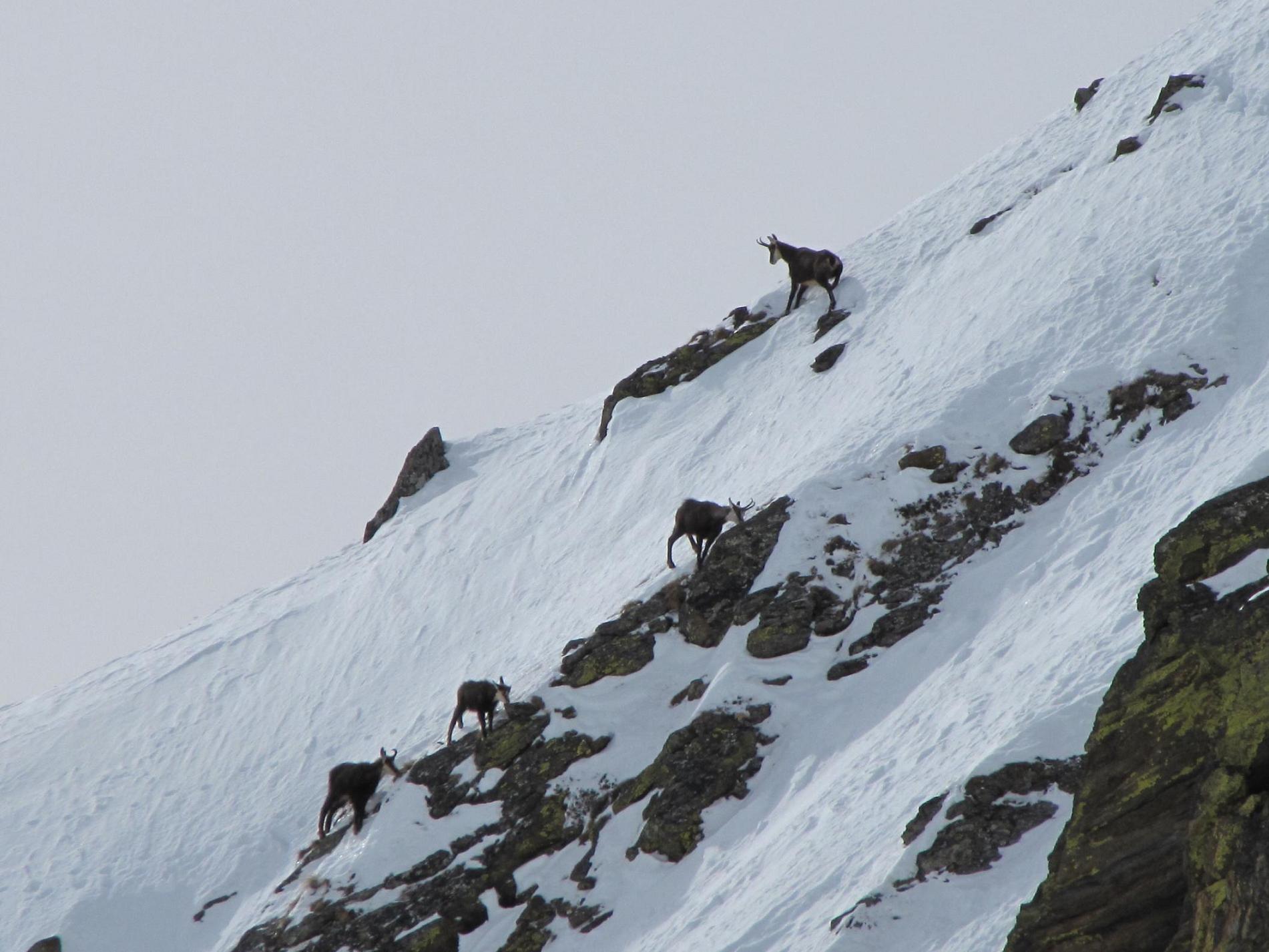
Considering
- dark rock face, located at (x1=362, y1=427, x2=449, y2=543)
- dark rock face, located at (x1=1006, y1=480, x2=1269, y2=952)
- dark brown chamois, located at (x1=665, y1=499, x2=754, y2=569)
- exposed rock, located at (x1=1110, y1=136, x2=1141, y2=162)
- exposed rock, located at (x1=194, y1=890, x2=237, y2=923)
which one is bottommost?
dark rock face, located at (x1=1006, y1=480, x2=1269, y2=952)

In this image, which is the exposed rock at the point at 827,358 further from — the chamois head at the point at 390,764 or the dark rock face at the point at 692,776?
the chamois head at the point at 390,764

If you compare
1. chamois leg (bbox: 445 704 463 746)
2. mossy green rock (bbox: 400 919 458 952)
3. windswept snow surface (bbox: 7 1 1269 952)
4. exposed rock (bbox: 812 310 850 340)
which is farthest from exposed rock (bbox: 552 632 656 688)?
exposed rock (bbox: 812 310 850 340)

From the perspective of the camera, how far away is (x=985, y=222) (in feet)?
97.0

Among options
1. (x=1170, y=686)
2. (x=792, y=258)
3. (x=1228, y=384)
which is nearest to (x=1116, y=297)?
(x=1228, y=384)

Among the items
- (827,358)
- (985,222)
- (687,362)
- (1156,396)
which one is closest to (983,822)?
(1156,396)

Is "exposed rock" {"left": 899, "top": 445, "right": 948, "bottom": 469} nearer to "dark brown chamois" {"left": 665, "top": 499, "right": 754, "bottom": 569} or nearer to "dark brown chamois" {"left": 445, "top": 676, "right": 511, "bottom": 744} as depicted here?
"dark brown chamois" {"left": 665, "top": 499, "right": 754, "bottom": 569}

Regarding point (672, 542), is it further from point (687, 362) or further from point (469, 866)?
point (687, 362)

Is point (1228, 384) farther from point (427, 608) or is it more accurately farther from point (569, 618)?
point (427, 608)

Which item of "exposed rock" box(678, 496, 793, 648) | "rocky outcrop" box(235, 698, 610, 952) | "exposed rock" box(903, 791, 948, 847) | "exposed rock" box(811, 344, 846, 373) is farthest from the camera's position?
"exposed rock" box(811, 344, 846, 373)

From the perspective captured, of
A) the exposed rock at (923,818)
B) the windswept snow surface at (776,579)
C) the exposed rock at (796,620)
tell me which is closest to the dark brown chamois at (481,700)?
the windswept snow surface at (776,579)

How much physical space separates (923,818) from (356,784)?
9985mm

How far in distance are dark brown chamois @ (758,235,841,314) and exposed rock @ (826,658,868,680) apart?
1442 centimetres

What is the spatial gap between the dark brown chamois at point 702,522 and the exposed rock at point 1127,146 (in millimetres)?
14834

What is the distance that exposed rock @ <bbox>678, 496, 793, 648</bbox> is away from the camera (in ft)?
61.9
